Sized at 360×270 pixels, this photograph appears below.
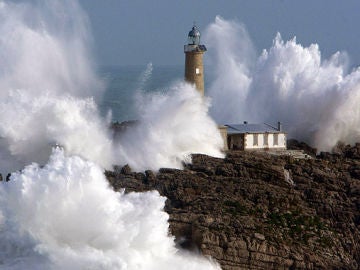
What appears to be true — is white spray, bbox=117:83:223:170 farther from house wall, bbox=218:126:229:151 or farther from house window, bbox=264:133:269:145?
house window, bbox=264:133:269:145

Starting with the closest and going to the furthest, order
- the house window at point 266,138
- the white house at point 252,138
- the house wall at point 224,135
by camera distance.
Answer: the house wall at point 224,135
the white house at point 252,138
the house window at point 266,138

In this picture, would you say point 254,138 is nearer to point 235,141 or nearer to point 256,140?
point 256,140

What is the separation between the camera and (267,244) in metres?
28.5

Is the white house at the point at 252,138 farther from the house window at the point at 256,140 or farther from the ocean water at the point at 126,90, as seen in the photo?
the ocean water at the point at 126,90

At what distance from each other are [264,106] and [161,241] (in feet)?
43.1

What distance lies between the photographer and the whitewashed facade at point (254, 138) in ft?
114

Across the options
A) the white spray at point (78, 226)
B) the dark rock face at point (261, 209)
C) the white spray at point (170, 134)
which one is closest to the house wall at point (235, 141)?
the white spray at point (170, 134)

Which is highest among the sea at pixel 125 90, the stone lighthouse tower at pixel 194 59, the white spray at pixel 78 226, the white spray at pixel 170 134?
the sea at pixel 125 90

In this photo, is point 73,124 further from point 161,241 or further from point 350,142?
point 350,142

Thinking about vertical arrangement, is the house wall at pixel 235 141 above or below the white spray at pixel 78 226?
above

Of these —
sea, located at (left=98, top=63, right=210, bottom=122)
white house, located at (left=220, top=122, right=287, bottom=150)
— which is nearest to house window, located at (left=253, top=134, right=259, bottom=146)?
white house, located at (left=220, top=122, right=287, bottom=150)

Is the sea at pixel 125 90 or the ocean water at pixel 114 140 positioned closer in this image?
the ocean water at pixel 114 140

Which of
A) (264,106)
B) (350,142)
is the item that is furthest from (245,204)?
(264,106)

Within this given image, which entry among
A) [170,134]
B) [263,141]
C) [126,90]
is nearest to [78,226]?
[170,134]
